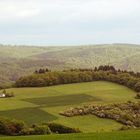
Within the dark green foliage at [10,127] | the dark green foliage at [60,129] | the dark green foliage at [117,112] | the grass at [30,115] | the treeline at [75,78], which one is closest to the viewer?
the dark green foliage at [10,127]

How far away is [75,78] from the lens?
391 ft

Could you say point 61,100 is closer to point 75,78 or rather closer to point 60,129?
point 75,78

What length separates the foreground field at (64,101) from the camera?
70.6 meters

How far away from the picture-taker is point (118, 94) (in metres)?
103

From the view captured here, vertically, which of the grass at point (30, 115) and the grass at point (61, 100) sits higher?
the grass at point (30, 115)

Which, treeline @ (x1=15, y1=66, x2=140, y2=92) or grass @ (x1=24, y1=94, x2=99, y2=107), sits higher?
treeline @ (x1=15, y1=66, x2=140, y2=92)

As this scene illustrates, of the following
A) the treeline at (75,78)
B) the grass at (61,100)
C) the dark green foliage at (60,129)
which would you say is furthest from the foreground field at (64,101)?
the dark green foliage at (60,129)

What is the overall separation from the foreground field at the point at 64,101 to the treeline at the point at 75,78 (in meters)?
2.72

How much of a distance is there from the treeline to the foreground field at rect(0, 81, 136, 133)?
107 inches

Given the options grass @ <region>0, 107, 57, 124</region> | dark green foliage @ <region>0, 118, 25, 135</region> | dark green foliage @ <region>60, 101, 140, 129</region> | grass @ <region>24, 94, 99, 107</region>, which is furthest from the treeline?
dark green foliage @ <region>0, 118, 25, 135</region>

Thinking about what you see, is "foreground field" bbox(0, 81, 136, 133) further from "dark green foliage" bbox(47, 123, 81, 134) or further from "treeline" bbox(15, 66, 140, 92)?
"dark green foliage" bbox(47, 123, 81, 134)

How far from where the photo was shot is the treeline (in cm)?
11562

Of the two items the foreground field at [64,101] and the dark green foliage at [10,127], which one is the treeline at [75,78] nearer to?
the foreground field at [64,101]

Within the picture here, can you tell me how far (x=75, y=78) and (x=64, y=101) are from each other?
26744 mm
